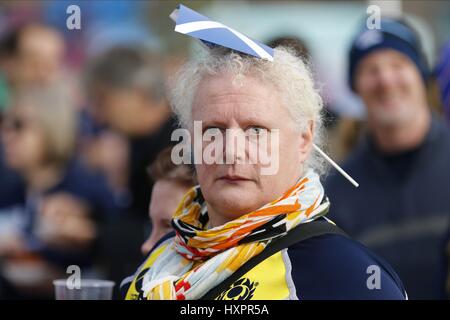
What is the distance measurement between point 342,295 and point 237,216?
1.41 feet

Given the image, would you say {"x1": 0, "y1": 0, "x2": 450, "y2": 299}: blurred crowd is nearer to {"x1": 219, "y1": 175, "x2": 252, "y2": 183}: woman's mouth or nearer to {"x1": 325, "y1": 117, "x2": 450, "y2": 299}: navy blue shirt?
{"x1": 325, "y1": 117, "x2": 450, "y2": 299}: navy blue shirt

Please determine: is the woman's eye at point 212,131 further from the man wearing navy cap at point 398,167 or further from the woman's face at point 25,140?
the woman's face at point 25,140

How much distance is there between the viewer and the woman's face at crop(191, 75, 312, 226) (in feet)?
10.5

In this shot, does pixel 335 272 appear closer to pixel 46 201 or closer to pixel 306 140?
pixel 306 140

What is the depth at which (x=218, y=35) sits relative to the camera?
3234 millimetres

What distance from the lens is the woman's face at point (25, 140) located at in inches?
258

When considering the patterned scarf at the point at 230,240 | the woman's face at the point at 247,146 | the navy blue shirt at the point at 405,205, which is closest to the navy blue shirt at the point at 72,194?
the navy blue shirt at the point at 405,205

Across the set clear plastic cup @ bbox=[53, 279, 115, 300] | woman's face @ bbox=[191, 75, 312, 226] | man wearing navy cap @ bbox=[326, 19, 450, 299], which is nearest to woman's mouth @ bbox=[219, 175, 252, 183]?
woman's face @ bbox=[191, 75, 312, 226]

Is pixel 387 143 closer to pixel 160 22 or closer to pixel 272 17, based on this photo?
pixel 272 17

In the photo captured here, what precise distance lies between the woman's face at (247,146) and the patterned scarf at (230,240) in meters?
0.06

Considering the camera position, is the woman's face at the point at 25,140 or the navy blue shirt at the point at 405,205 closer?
the navy blue shirt at the point at 405,205

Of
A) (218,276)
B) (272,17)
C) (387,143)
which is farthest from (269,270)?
(272,17)

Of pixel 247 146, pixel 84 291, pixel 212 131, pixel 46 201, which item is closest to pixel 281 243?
pixel 247 146

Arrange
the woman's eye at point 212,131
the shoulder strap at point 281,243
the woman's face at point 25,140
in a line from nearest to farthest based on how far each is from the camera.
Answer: the shoulder strap at point 281,243 < the woman's eye at point 212,131 < the woman's face at point 25,140
